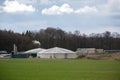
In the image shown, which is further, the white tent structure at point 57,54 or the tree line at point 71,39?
the tree line at point 71,39

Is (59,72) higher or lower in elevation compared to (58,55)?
lower

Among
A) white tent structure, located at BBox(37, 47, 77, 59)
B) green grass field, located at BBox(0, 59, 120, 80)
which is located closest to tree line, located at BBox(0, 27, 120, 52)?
white tent structure, located at BBox(37, 47, 77, 59)

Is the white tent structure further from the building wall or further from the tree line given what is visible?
the tree line

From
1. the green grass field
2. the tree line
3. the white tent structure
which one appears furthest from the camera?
the tree line

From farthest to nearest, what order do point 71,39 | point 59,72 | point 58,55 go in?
point 71,39
point 58,55
point 59,72

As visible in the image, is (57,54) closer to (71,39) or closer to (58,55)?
(58,55)

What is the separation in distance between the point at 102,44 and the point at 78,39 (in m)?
12.2

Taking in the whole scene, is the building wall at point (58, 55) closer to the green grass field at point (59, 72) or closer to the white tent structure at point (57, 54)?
the white tent structure at point (57, 54)


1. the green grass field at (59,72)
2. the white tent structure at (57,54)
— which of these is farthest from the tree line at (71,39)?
the green grass field at (59,72)

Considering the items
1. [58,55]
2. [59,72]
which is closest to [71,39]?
[58,55]

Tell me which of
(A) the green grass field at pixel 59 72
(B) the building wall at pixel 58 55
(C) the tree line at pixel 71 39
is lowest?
(A) the green grass field at pixel 59 72

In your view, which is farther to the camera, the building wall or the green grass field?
the building wall

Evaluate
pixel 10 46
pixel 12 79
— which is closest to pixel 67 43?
pixel 10 46

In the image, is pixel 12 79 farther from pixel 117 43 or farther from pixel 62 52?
pixel 117 43
